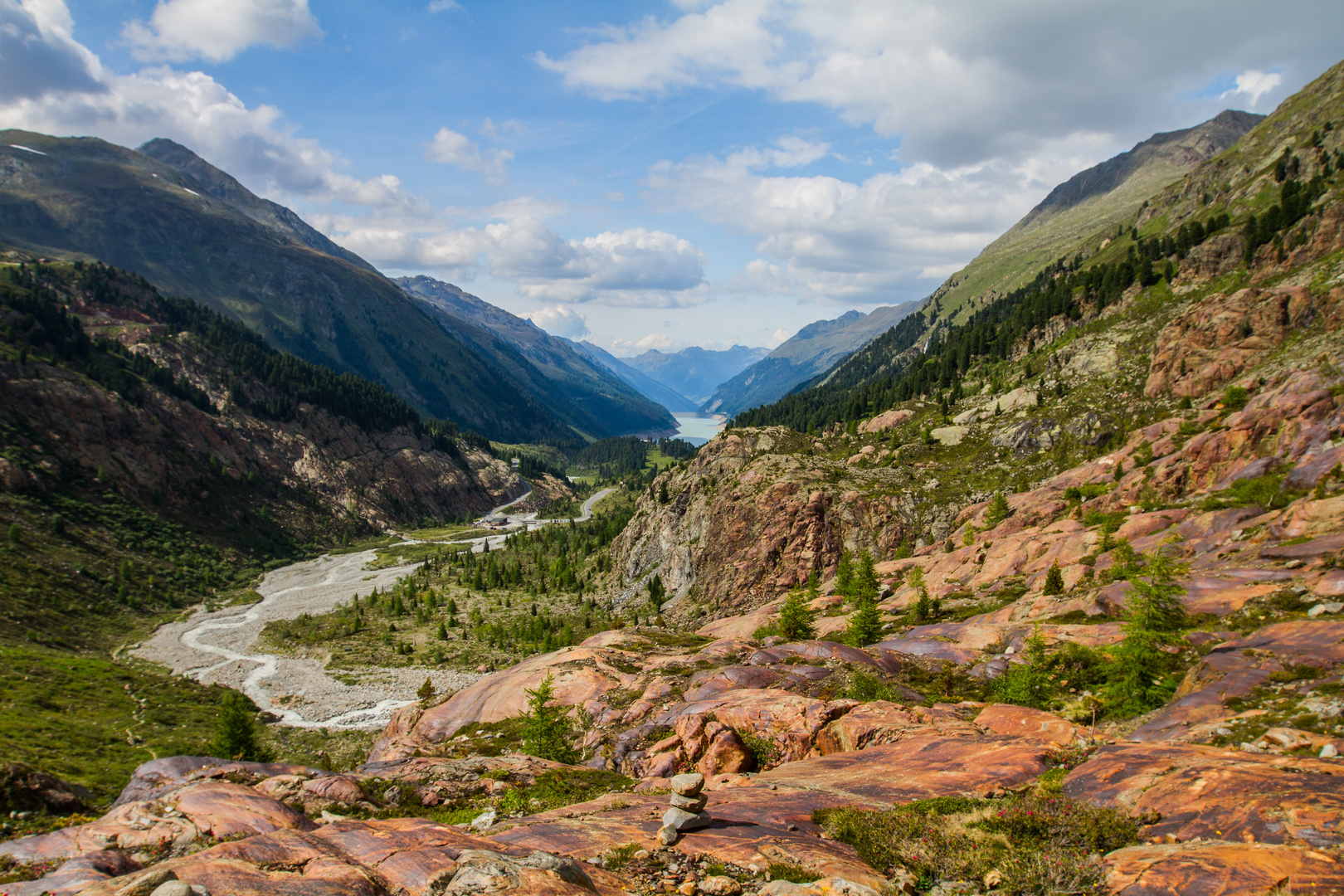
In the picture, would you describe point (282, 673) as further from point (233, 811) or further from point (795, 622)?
point (233, 811)

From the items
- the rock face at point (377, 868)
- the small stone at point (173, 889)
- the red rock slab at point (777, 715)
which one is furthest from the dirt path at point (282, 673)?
the small stone at point (173, 889)

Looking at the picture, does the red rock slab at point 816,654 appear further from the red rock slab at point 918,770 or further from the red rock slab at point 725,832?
the red rock slab at point 725,832

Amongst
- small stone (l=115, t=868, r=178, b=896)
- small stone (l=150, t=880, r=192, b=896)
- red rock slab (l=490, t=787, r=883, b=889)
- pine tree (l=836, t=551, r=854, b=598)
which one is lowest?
pine tree (l=836, t=551, r=854, b=598)

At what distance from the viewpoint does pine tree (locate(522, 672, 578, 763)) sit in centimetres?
2973

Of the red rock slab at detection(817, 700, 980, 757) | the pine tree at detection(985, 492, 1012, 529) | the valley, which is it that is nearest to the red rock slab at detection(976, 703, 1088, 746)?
the valley

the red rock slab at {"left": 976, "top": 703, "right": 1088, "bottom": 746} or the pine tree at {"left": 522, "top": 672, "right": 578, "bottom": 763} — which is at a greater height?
the red rock slab at {"left": 976, "top": 703, "right": 1088, "bottom": 746}

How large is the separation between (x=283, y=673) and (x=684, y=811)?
10273 centimetres

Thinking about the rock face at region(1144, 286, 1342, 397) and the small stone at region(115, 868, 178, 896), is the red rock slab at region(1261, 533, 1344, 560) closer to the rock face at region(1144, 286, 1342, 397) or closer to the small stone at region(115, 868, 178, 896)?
the small stone at region(115, 868, 178, 896)

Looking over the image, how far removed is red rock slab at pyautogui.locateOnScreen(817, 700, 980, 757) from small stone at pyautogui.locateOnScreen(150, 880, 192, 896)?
2181 cm

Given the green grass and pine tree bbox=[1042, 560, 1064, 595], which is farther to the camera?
the green grass

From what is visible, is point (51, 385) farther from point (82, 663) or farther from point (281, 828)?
point (281, 828)

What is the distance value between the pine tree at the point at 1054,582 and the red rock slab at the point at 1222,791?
1100 inches

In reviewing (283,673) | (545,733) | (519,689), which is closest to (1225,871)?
(545,733)

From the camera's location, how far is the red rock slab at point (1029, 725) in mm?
20000
